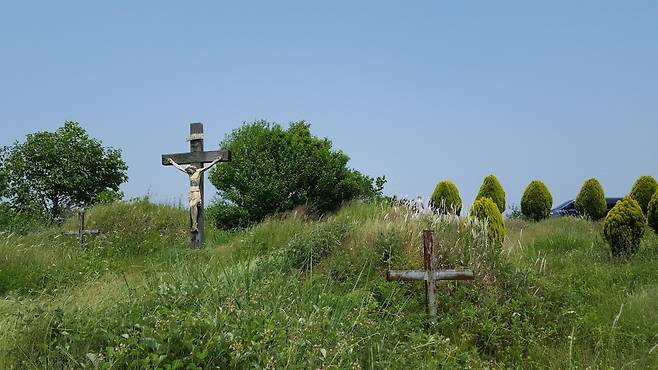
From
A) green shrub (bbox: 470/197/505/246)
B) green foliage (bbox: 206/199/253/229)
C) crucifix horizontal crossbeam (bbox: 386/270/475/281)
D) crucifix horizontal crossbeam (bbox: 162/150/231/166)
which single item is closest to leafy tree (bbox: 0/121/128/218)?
green foliage (bbox: 206/199/253/229)

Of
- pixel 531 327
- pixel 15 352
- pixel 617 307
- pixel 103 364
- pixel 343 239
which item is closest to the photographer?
pixel 103 364

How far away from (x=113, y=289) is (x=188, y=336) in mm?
3097

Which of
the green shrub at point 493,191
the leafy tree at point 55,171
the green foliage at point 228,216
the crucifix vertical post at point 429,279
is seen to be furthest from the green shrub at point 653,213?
the leafy tree at point 55,171

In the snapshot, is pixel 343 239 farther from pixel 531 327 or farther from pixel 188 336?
pixel 188 336

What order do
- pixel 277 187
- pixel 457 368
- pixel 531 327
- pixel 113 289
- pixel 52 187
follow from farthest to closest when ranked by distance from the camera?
pixel 52 187 < pixel 277 187 < pixel 113 289 < pixel 531 327 < pixel 457 368

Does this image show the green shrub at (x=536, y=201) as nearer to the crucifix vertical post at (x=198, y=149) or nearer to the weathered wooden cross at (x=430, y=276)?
the crucifix vertical post at (x=198, y=149)

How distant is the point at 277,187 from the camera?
67.2 ft

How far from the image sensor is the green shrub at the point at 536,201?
71.8 feet

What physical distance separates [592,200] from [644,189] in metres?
3.04

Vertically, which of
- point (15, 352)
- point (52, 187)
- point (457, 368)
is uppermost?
point (52, 187)

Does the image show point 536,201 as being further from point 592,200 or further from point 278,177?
point 278,177

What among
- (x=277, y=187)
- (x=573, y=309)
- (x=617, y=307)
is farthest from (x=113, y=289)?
(x=277, y=187)

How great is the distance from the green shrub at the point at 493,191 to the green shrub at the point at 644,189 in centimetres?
391

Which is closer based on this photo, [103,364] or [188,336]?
[103,364]
